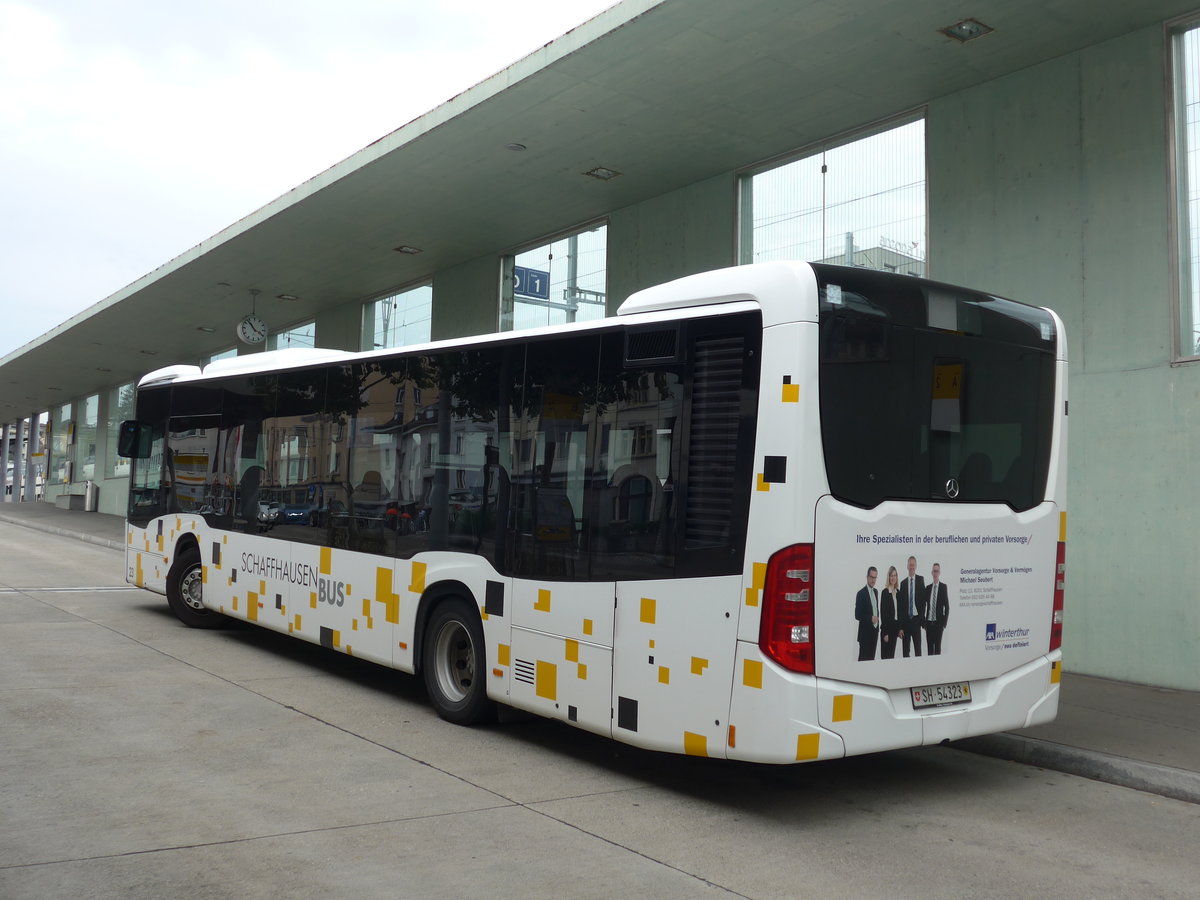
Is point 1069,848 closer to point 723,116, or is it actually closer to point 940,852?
point 940,852

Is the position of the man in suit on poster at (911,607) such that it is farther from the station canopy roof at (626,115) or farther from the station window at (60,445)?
the station window at (60,445)

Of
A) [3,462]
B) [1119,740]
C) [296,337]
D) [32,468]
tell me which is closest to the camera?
[1119,740]

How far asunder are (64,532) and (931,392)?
3007 centimetres

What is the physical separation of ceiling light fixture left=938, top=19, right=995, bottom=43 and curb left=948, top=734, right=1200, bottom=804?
6.28 m

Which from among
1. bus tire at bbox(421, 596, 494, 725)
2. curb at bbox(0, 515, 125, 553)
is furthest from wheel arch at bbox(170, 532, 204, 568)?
curb at bbox(0, 515, 125, 553)

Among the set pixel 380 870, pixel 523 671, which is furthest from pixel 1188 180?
pixel 380 870

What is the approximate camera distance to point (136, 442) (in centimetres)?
1317

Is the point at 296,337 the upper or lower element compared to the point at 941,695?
upper

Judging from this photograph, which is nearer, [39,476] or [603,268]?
[603,268]

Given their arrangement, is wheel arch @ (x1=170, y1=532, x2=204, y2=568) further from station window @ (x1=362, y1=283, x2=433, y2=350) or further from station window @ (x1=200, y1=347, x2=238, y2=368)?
station window @ (x1=200, y1=347, x2=238, y2=368)

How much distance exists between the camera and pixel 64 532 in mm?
30688

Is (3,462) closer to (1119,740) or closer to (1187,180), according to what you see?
(1187,180)

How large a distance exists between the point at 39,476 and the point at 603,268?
59.6 metres

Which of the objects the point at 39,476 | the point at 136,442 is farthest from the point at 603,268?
the point at 39,476
